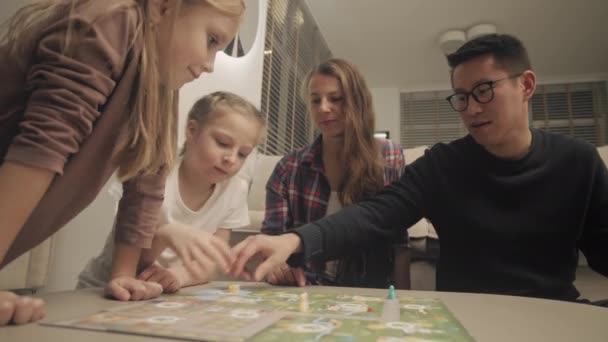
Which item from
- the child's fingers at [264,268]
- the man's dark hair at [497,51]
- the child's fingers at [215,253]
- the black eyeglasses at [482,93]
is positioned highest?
the man's dark hair at [497,51]

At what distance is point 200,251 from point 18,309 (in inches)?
11.2

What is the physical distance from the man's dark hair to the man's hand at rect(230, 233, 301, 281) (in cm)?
65

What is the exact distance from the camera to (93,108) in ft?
1.65

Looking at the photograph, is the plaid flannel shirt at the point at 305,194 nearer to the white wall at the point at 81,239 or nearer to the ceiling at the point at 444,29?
the white wall at the point at 81,239

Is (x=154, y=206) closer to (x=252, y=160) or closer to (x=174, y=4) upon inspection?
(x=174, y=4)

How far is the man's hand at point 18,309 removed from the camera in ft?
1.30

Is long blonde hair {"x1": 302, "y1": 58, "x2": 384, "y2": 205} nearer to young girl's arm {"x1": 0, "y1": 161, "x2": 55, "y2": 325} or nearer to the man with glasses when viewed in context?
the man with glasses

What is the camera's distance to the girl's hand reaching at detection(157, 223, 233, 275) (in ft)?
2.14

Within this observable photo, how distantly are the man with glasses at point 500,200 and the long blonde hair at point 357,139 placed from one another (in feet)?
0.68

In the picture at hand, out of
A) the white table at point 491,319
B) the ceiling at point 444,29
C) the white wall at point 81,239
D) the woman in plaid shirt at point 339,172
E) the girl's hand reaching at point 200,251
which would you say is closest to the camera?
the white table at point 491,319

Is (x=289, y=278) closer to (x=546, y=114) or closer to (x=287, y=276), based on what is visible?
(x=287, y=276)

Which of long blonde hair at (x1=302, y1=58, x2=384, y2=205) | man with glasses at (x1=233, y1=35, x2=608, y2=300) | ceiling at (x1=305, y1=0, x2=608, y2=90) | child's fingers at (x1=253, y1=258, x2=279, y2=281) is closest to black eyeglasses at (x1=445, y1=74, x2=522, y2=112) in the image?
man with glasses at (x1=233, y1=35, x2=608, y2=300)

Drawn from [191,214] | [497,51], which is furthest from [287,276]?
[497,51]

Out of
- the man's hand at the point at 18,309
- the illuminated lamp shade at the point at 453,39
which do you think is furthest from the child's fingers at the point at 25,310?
the illuminated lamp shade at the point at 453,39
